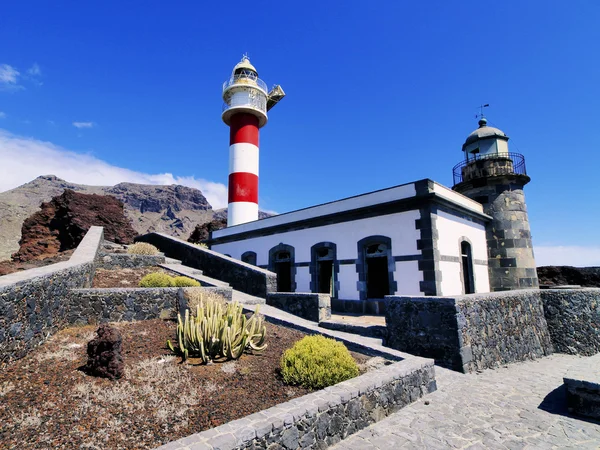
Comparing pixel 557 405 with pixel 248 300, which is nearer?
pixel 557 405

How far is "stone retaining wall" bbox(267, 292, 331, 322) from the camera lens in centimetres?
981

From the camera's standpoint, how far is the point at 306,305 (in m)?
10.1

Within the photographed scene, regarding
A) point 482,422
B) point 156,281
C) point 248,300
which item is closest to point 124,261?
point 156,281

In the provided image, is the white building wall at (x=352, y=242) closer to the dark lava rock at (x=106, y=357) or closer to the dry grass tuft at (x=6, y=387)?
the dark lava rock at (x=106, y=357)

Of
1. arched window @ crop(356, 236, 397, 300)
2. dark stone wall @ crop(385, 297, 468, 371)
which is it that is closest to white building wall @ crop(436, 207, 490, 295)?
arched window @ crop(356, 236, 397, 300)

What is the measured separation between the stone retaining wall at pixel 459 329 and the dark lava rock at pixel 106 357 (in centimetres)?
631

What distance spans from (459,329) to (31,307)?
27.7ft

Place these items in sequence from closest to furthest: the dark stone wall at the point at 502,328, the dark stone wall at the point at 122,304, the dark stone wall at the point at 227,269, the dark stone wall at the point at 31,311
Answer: the dark stone wall at the point at 31,311 < the dark stone wall at the point at 122,304 < the dark stone wall at the point at 502,328 < the dark stone wall at the point at 227,269

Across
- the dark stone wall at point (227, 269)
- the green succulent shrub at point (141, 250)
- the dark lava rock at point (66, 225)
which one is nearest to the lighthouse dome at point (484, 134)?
the dark stone wall at point (227, 269)

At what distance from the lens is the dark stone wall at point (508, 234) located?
14.7 metres

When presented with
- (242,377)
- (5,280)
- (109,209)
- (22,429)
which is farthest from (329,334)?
(109,209)

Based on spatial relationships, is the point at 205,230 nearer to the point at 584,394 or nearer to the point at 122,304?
the point at 122,304

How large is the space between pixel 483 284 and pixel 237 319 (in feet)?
42.8

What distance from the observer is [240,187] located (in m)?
21.8
